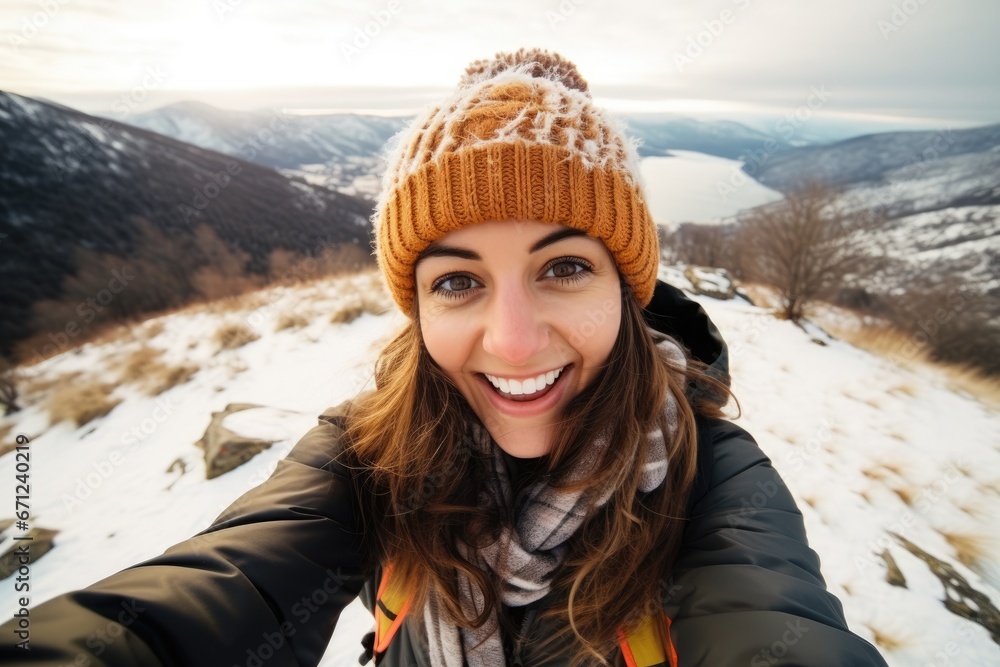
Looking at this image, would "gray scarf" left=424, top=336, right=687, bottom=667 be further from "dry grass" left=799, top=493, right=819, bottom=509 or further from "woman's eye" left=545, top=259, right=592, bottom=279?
"dry grass" left=799, top=493, right=819, bottom=509

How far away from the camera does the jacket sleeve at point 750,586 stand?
92 cm

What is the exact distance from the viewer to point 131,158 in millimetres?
18875

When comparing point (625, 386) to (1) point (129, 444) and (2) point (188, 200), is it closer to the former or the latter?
(1) point (129, 444)

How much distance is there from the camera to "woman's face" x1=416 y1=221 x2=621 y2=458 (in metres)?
1.15

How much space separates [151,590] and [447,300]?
0.98 meters

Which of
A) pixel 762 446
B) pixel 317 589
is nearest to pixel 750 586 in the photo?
pixel 317 589

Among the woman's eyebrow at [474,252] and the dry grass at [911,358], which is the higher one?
the woman's eyebrow at [474,252]

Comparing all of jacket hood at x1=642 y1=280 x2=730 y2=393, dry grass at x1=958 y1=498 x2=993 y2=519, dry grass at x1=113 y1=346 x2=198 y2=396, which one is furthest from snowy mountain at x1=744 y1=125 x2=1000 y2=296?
dry grass at x1=113 y1=346 x2=198 y2=396

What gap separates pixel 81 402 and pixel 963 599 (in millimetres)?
8417

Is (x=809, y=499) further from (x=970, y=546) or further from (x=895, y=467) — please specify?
(x=895, y=467)

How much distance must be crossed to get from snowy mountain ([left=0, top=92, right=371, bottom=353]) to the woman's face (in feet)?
26.7

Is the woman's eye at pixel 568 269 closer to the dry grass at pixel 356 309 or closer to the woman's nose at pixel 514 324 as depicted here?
the woman's nose at pixel 514 324

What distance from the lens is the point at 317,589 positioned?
1173 millimetres

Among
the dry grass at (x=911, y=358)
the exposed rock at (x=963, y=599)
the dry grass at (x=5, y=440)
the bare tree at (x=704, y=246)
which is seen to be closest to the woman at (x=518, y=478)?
the exposed rock at (x=963, y=599)
